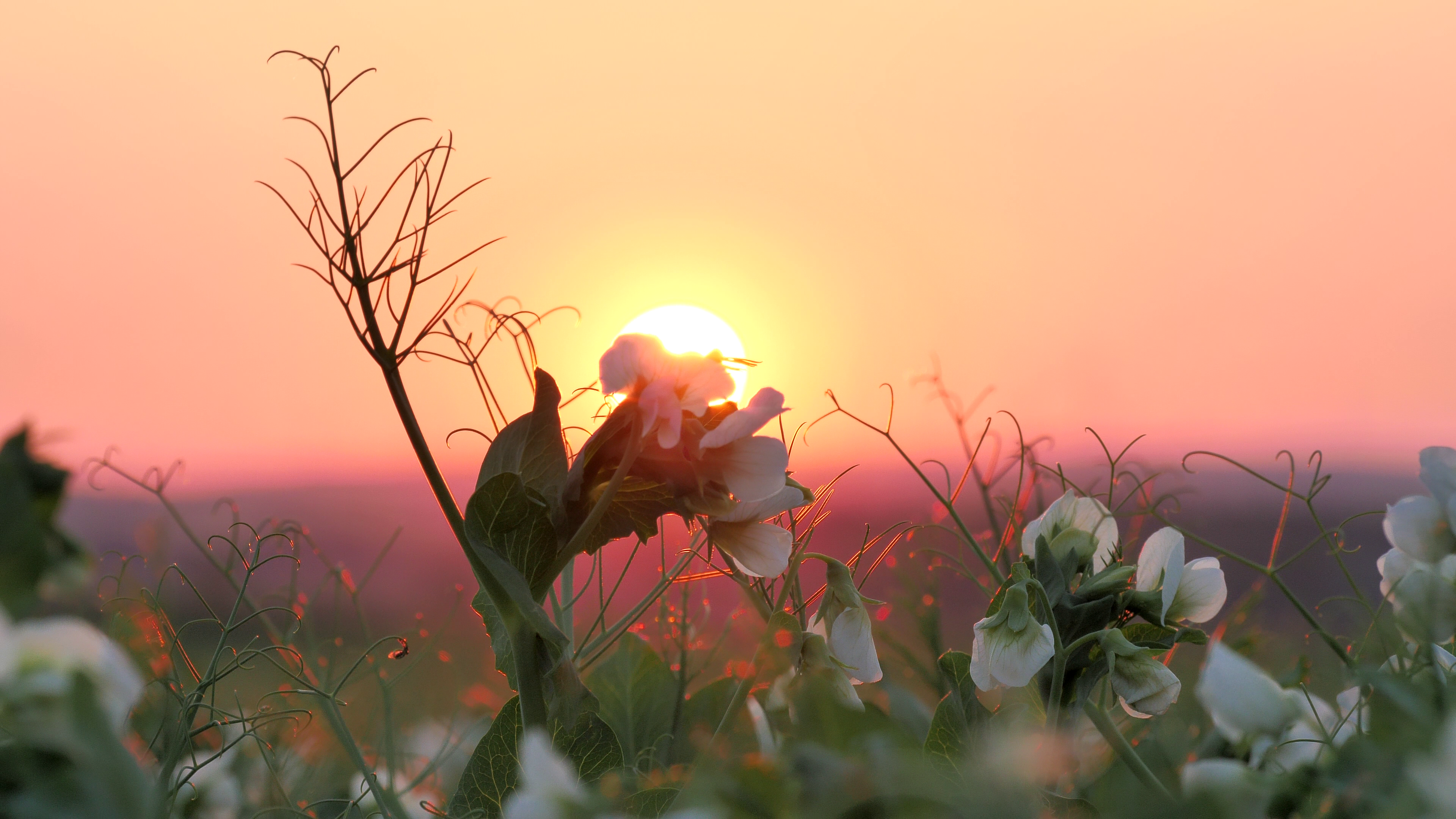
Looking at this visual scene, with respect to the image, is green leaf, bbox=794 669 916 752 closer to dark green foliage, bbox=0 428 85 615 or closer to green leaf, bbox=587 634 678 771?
dark green foliage, bbox=0 428 85 615

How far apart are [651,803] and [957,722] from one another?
0.45 ft

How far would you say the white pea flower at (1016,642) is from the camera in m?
0.31

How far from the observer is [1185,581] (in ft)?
1.21

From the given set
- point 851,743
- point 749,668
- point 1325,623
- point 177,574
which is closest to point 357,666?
point 177,574

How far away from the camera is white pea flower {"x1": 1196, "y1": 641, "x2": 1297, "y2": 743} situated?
0.24m

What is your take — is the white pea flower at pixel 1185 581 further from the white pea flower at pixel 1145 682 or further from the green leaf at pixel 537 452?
the green leaf at pixel 537 452

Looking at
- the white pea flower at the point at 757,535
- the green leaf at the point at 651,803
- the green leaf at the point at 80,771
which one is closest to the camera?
the green leaf at the point at 80,771

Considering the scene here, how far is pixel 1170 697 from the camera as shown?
0.33 meters

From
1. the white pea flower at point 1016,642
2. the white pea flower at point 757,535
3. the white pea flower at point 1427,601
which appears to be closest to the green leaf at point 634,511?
the white pea flower at point 757,535

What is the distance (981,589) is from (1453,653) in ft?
0.66

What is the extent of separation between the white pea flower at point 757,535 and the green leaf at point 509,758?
3.2 inches

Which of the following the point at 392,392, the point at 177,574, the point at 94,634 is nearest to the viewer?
the point at 94,634

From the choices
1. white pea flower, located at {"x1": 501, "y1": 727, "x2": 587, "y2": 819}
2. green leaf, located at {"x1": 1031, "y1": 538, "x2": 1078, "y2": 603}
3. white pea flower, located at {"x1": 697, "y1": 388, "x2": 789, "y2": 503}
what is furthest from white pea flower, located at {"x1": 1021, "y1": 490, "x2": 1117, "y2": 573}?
white pea flower, located at {"x1": 501, "y1": 727, "x2": 587, "y2": 819}

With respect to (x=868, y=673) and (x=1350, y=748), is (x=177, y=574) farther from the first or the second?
(x=1350, y=748)
